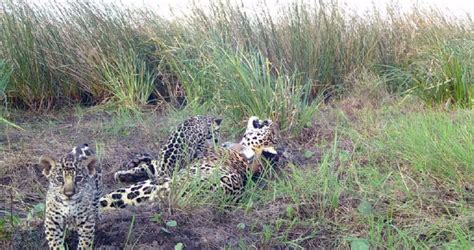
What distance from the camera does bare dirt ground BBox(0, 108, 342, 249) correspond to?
3.58 metres

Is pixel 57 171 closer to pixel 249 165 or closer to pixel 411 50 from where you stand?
pixel 249 165

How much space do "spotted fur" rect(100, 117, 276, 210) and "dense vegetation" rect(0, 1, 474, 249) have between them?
0.21 m

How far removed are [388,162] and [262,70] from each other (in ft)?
6.72

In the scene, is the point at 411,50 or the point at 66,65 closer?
the point at 66,65

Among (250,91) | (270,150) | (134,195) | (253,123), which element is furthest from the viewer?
(250,91)

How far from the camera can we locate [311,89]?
312 inches

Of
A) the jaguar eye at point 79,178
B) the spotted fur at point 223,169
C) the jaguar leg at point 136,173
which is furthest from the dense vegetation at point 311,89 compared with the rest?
the jaguar leg at point 136,173

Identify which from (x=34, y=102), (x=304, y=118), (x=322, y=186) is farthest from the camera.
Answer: (x=34, y=102)

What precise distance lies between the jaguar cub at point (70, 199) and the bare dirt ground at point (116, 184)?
0.64 ft

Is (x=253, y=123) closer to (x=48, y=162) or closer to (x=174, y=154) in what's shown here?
(x=174, y=154)

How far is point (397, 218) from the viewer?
3.82 m

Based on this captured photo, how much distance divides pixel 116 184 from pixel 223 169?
927 mm

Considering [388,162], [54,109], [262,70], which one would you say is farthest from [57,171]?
[54,109]

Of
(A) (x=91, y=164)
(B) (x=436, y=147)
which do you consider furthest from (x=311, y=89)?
(A) (x=91, y=164)
